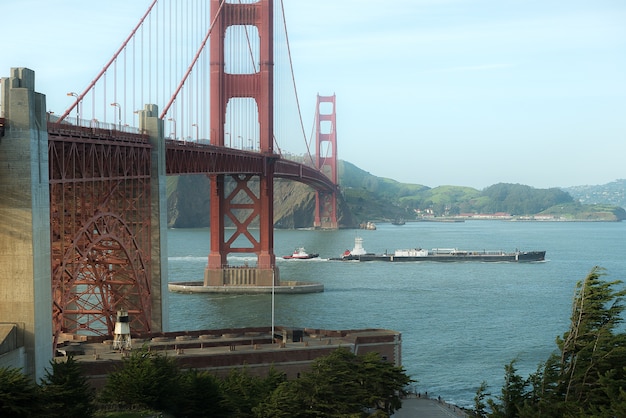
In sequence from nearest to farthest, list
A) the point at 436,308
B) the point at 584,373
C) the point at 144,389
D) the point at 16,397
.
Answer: the point at 16,397 < the point at 144,389 < the point at 584,373 < the point at 436,308

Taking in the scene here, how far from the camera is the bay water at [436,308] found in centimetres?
3475

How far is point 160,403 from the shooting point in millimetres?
21188

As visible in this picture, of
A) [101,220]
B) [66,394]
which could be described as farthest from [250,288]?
[66,394]

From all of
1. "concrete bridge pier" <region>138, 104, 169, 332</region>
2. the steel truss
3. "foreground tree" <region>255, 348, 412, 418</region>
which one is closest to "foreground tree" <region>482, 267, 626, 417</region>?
"foreground tree" <region>255, 348, 412, 418</region>

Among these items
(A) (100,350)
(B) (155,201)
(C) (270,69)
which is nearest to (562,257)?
(C) (270,69)

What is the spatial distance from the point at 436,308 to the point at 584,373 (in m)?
24.5

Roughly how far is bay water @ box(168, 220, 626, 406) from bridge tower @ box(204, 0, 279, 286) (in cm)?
326

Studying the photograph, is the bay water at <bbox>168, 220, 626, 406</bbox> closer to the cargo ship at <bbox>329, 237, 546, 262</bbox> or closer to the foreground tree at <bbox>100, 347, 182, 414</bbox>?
the cargo ship at <bbox>329, 237, 546, 262</bbox>

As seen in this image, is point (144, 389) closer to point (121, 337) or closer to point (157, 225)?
point (121, 337)

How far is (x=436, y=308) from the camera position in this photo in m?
48.8

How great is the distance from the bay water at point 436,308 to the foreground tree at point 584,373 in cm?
437

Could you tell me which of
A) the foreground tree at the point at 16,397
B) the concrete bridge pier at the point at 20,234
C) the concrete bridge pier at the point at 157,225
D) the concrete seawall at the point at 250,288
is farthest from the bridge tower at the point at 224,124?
the foreground tree at the point at 16,397

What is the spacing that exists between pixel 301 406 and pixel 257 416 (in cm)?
99

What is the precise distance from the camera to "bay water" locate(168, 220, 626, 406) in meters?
34.8
